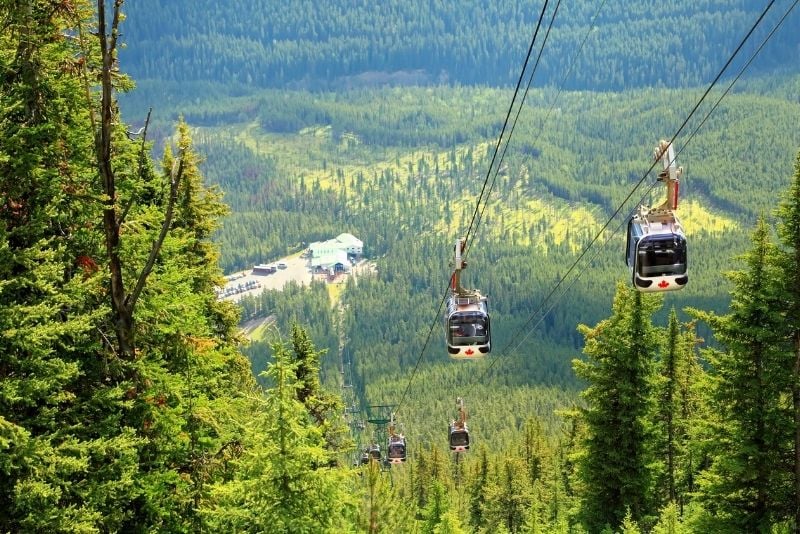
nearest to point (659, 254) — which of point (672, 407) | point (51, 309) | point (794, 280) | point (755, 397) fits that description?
point (794, 280)

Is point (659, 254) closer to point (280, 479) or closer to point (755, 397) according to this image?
point (280, 479)

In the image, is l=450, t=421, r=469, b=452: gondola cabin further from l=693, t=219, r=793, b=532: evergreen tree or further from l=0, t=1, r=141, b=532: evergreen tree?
l=0, t=1, r=141, b=532: evergreen tree

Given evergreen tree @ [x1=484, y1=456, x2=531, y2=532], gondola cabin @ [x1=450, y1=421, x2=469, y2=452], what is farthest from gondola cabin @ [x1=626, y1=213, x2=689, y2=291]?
evergreen tree @ [x1=484, y1=456, x2=531, y2=532]

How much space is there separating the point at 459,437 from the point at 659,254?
20.9 m

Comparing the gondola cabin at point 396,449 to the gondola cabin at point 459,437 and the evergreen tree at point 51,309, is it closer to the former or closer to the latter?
the gondola cabin at point 459,437

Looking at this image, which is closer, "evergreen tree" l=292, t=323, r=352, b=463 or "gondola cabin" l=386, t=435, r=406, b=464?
"evergreen tree" l=292, t=323, r=352, b=463

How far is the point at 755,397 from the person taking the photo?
2455 centimetres

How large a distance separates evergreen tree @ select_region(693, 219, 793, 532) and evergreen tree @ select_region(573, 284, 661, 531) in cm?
562

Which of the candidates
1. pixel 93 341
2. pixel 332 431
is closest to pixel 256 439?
pixel 93 341

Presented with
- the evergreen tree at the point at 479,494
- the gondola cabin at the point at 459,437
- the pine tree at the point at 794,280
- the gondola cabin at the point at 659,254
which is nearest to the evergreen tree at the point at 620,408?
the gondola cabin at the point at 459,437

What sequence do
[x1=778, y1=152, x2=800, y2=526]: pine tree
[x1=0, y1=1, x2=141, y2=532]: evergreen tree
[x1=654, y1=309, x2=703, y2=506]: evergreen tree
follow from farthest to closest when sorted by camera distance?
1. [x1=654, y1=309, x2=703, y2=506]: evergreen tree
2. [x1=778, y1=152, x2=800, y2=526]: pine tree
3. [x1=0, y1=1, x2=141, y2=532]: evergreen tree

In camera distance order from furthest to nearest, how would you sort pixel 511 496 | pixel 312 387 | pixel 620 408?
pixel 511 496
pixel 620 408
pixel 312 387

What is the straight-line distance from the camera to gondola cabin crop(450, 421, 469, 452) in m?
35.4

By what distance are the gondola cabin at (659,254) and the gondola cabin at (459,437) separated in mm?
20166
